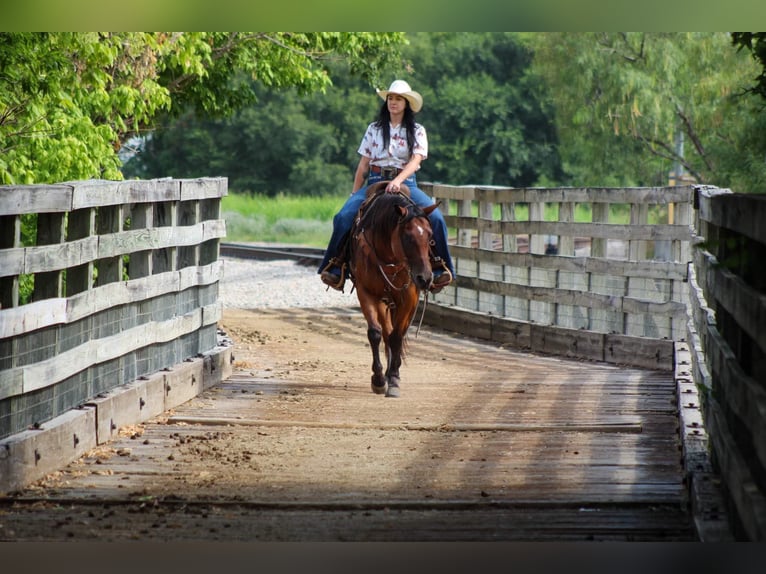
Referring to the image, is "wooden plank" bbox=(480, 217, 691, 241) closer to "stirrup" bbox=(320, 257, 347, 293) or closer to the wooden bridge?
the wooden bridge

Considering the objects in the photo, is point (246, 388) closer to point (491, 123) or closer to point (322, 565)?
point (322, 565)

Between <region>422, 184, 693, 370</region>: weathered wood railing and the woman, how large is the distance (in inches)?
85.4

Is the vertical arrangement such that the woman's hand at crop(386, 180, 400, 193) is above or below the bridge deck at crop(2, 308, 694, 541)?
above

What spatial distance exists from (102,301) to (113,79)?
19.3ft

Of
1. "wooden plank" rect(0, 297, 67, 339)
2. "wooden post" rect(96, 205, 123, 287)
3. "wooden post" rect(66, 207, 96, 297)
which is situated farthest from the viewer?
"wooden post" rect(96, 205, 123, 287)

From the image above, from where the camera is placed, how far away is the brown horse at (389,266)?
32.8ft

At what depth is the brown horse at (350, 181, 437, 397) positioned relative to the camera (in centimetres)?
998

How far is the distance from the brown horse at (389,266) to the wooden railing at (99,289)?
3.75 ft

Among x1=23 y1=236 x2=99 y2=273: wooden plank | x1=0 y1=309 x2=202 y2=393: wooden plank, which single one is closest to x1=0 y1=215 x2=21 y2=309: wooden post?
x1=23 y1=236 x2=99 y2=273: wooden plank

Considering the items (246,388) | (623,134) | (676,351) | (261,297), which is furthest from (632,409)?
(623,134)

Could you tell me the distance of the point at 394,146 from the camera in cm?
1078

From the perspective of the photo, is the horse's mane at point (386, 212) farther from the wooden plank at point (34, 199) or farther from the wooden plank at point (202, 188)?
the wooden plank at point (34, 199)

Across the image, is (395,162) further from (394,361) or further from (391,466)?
(391,466)

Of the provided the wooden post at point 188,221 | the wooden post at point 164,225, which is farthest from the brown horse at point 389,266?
the wooden post at point 164,225
